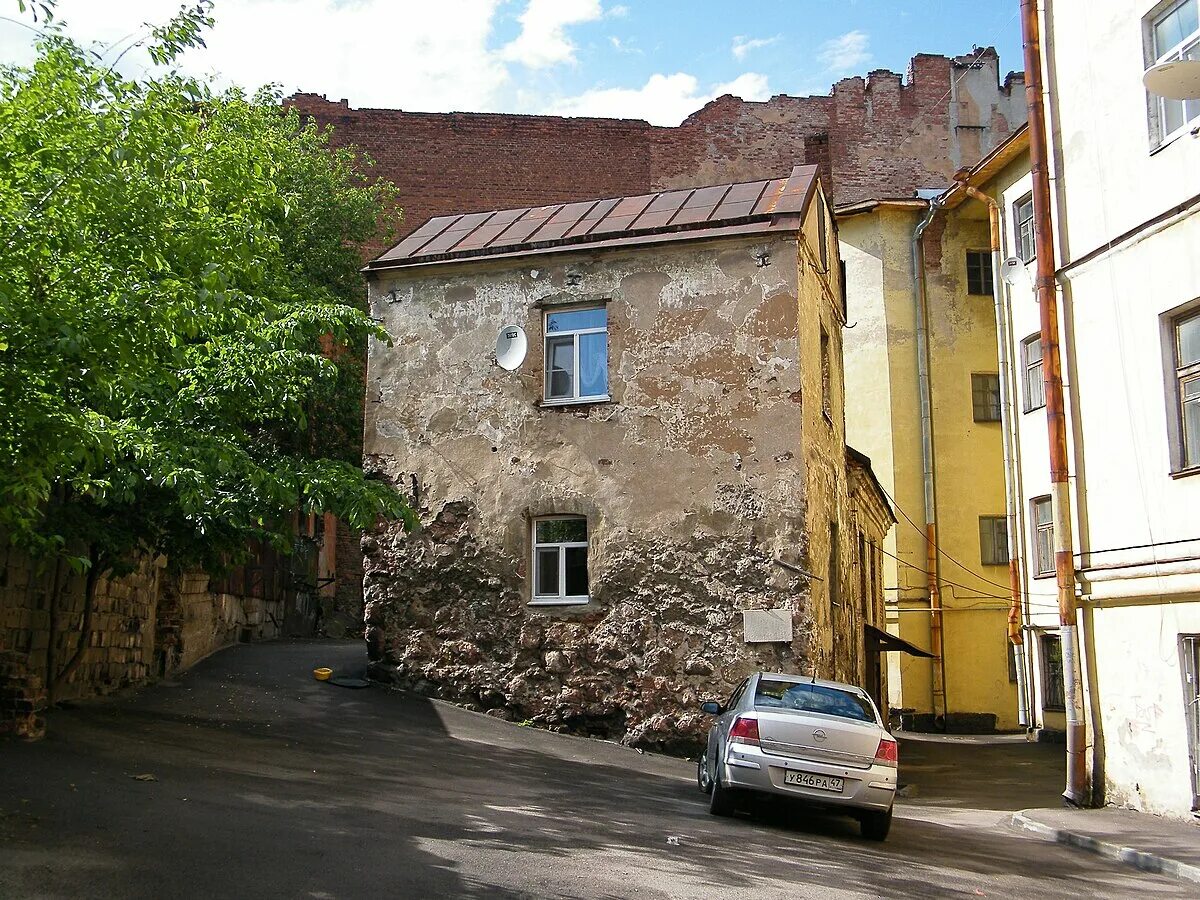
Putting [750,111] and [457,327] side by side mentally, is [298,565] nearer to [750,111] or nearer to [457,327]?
[457,327]

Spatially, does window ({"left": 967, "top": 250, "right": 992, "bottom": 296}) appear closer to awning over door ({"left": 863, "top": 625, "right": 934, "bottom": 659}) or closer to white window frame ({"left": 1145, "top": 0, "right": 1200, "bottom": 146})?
awning over door ({"left": 863, "top": 625, "right": 934, "bottom": 659})

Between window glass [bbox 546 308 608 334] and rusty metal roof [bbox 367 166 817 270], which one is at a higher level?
rusty metal roof [bbox 367 166 817 270]

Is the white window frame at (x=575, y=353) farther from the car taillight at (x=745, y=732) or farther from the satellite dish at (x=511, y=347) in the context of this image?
the car taillight at (x=745, y=732)

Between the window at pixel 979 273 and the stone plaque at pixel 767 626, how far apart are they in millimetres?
16671

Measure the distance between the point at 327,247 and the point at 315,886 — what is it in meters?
19.0

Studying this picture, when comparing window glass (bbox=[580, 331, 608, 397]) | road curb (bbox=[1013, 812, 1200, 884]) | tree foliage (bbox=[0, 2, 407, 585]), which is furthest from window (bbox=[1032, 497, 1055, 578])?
tree foliage (bbox=[0, 2, 407, 585])

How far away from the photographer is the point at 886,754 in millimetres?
10055

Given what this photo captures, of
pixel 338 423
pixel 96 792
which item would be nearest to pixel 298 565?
pixel 338 423

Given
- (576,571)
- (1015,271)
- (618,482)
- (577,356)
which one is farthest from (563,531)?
(1015,271)

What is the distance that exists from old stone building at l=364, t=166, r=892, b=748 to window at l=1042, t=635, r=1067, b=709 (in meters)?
6.95

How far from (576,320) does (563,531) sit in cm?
308

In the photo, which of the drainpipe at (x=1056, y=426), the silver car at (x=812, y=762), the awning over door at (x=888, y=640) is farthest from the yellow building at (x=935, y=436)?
the silver car at (x=812, y=762)

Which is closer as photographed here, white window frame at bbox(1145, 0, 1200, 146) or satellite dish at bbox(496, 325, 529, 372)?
white window frame at bbox(1145, 0, 1200, 146)

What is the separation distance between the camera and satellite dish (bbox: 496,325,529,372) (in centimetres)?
1642
